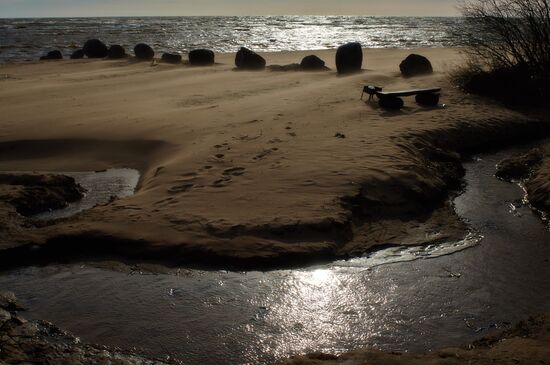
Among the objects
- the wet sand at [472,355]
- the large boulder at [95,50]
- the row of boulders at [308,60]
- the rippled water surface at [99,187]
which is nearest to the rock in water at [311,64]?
the row of boulders at [308,60]

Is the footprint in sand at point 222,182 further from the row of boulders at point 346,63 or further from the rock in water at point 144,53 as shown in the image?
the rock in water at point 144,53

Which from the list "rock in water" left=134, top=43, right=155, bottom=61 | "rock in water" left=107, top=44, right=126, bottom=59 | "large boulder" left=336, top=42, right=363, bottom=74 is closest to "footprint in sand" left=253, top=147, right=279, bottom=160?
"large boulder" left=336, top=42, right=363, bottom=74

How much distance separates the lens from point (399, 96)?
1175 cm

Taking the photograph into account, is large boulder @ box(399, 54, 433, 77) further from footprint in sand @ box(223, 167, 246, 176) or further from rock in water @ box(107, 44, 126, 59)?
rock in water @ box(107, 44, 126, 59)

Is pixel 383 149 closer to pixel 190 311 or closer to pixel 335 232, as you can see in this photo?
pixel 335 232

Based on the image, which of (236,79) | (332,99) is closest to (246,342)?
(332,99)

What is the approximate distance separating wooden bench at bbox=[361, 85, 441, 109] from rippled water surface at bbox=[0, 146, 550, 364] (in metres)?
5.44

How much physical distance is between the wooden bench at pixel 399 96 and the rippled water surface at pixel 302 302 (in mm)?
5436

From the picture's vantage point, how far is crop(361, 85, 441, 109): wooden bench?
36.7 feet

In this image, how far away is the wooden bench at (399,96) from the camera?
11.2 meters

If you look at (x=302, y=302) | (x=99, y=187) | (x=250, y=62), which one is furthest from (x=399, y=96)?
(x=250, y=62)

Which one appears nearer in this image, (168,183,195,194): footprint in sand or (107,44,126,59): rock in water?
(168,183,195,194): footprint in sand

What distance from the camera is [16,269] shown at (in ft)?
18.5

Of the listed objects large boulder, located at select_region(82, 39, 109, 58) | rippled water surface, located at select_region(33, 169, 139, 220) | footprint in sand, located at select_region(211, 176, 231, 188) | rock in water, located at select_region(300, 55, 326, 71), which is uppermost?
rock in water, located at select_region(300, 55, 326, 71)
